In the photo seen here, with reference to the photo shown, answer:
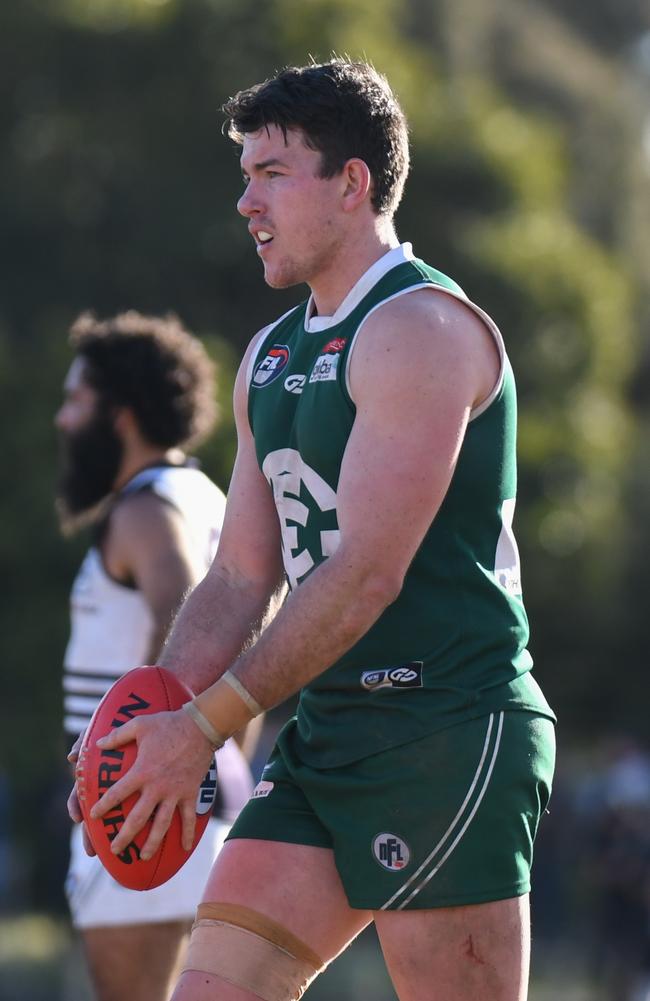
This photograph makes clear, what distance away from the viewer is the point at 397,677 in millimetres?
3689

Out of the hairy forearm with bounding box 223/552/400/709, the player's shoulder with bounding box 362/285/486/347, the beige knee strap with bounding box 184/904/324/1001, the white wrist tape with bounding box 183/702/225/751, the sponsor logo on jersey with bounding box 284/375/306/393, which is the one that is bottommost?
the beige knee strap with bounding box 184/904/324/1001

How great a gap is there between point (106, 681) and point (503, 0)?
23.6m

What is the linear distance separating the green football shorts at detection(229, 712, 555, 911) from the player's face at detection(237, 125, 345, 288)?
110 centimetres

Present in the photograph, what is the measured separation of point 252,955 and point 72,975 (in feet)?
36.8

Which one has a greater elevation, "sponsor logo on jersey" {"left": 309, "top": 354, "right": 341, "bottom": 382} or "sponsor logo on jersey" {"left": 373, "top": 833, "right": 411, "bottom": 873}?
"sponsor logo on jersey" {"left": 309, "top": 354, "right": 341, "bottom": 382}

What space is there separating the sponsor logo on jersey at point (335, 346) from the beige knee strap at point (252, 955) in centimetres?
121

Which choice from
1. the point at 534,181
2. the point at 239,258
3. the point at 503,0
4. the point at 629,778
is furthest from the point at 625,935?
the point at 503,0

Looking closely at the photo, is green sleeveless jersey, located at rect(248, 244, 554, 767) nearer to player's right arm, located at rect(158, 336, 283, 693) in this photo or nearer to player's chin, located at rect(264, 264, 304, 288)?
player's chin, located at rect(264, 264, 304, 288)

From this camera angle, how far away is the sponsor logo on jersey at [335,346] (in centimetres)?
380

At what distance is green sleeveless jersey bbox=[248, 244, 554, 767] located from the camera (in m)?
3.68

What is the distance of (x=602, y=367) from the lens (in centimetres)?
2144

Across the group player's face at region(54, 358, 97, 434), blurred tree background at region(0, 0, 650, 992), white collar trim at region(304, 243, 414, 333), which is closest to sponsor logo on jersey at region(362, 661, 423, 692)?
white collar trim at region(304, 243, 414, 333)

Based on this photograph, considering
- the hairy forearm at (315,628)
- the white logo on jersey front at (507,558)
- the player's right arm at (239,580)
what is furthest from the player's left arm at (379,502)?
the player's right arm at (239,580)

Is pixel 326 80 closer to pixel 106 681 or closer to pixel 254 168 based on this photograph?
pixel 254 168
